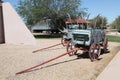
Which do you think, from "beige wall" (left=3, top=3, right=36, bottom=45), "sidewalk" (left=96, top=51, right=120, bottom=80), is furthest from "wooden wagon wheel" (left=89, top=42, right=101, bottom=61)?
"beige wall" (left=3, top=3, right=36, bottom=45)

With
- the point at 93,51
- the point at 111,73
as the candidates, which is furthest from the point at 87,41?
the point at 111,73

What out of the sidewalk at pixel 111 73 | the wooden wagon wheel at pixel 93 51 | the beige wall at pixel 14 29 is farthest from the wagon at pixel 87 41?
the beige wall at pixel 14 29

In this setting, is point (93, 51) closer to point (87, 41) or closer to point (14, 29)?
point (87, 41)

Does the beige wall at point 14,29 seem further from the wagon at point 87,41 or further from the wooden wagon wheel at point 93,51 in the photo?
the wooden wagon wheel at point 93,51

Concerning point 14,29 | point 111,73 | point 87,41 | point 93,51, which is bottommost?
point 111,73

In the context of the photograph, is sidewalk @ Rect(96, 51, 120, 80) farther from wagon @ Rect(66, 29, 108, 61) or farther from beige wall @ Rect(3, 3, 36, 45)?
beige wall @ Rect(3, 3, 36, 45)

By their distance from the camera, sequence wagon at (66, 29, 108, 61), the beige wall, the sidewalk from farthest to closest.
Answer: the beige wall → wagon at (66, 29, 108, 61) → the sidewalk

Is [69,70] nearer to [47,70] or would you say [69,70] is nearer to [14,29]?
[47,70]

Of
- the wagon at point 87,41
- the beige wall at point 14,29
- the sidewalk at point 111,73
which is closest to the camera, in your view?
the sidewalk at point 111,73

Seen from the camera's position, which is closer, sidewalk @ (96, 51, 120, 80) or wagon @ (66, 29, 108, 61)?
sidewalk @ (96, 51, 120, 80)

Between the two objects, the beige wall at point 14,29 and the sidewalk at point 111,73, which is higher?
the beige wall at point 14,29

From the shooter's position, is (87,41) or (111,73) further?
(87,41)

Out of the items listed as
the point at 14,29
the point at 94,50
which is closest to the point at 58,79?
the point at 94,50

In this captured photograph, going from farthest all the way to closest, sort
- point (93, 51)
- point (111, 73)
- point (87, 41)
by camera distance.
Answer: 1. point (93, 51)
2. point (87, 41)
3. point (111, 73)
